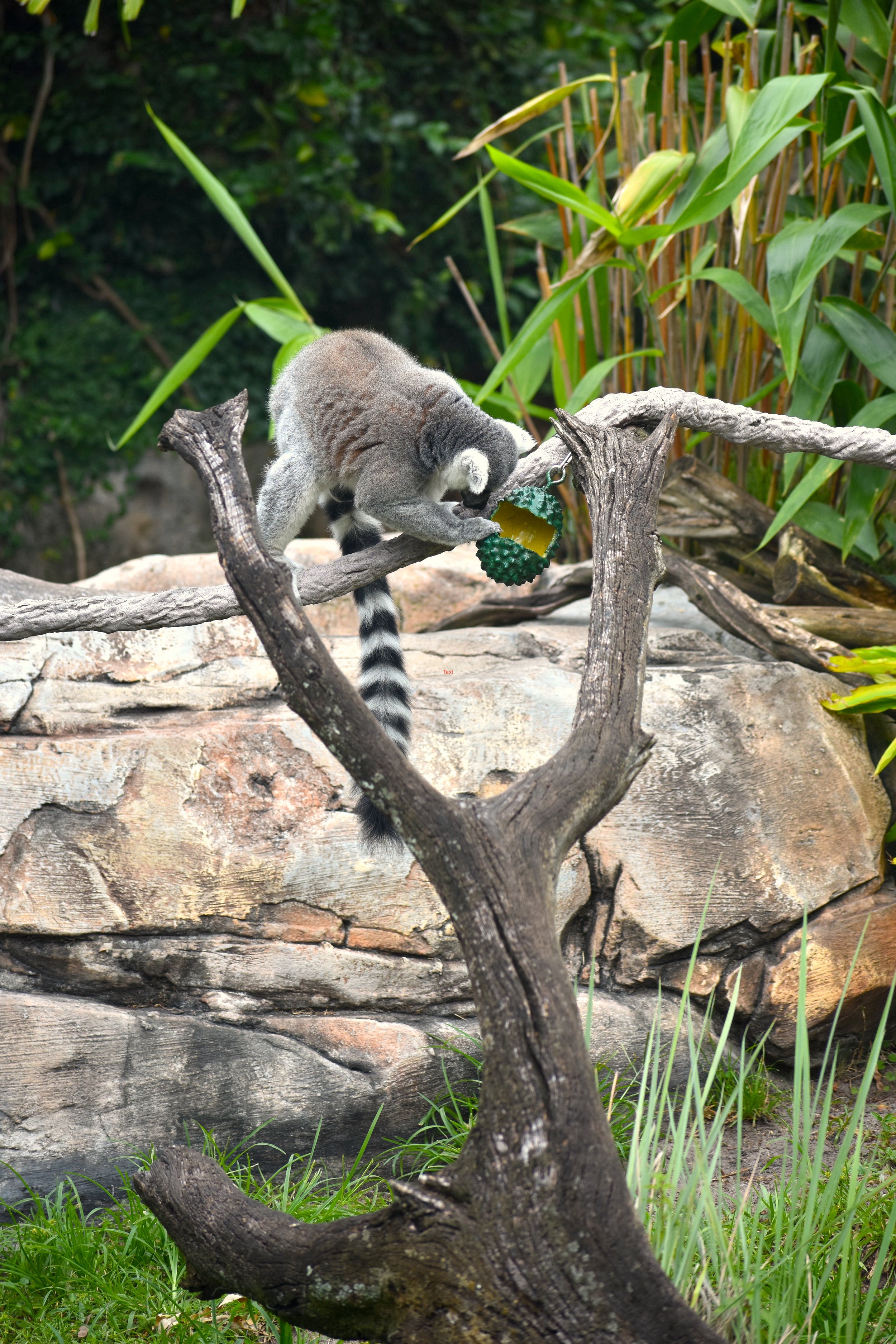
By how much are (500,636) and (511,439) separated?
97 centimetres

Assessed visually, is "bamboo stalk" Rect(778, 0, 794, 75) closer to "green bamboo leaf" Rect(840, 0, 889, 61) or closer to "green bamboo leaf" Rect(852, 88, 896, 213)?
"green bamboo leaf" Rect(840, 0, 889, 61)

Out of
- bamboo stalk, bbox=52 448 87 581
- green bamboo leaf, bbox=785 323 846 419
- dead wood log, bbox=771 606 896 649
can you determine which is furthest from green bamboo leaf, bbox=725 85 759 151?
bamboo stalk, bbox=52 448 87 581

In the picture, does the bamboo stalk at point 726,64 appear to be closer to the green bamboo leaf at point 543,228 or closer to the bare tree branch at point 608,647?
the green bamboo leaf at point 543,228

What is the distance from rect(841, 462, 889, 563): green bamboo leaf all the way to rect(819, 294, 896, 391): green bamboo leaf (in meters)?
0.25

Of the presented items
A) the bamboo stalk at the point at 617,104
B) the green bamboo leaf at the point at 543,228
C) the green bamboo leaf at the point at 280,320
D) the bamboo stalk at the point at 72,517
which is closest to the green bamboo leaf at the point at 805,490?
the bamboo stalk at the point at 617,104

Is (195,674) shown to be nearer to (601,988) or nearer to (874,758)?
(601,988)

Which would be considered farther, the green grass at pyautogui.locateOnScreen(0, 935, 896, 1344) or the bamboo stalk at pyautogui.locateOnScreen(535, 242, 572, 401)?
the bamboo stalk at pyautogui.locateOnScreen(535, 242, 572, 401)

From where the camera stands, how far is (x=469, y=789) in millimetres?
2689

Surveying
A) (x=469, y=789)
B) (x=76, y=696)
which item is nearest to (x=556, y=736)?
(x=469, y=789)

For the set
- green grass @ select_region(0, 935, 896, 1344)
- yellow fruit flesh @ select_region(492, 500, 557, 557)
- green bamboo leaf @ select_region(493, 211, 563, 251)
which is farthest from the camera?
green bamboo leaf @ select_region(493, 211, 563, 251)

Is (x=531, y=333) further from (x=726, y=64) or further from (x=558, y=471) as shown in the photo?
(x=726, y=64)

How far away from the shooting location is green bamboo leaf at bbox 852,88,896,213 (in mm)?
2719

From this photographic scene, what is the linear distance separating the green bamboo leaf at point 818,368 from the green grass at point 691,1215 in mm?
1829

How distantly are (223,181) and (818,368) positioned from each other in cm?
412
